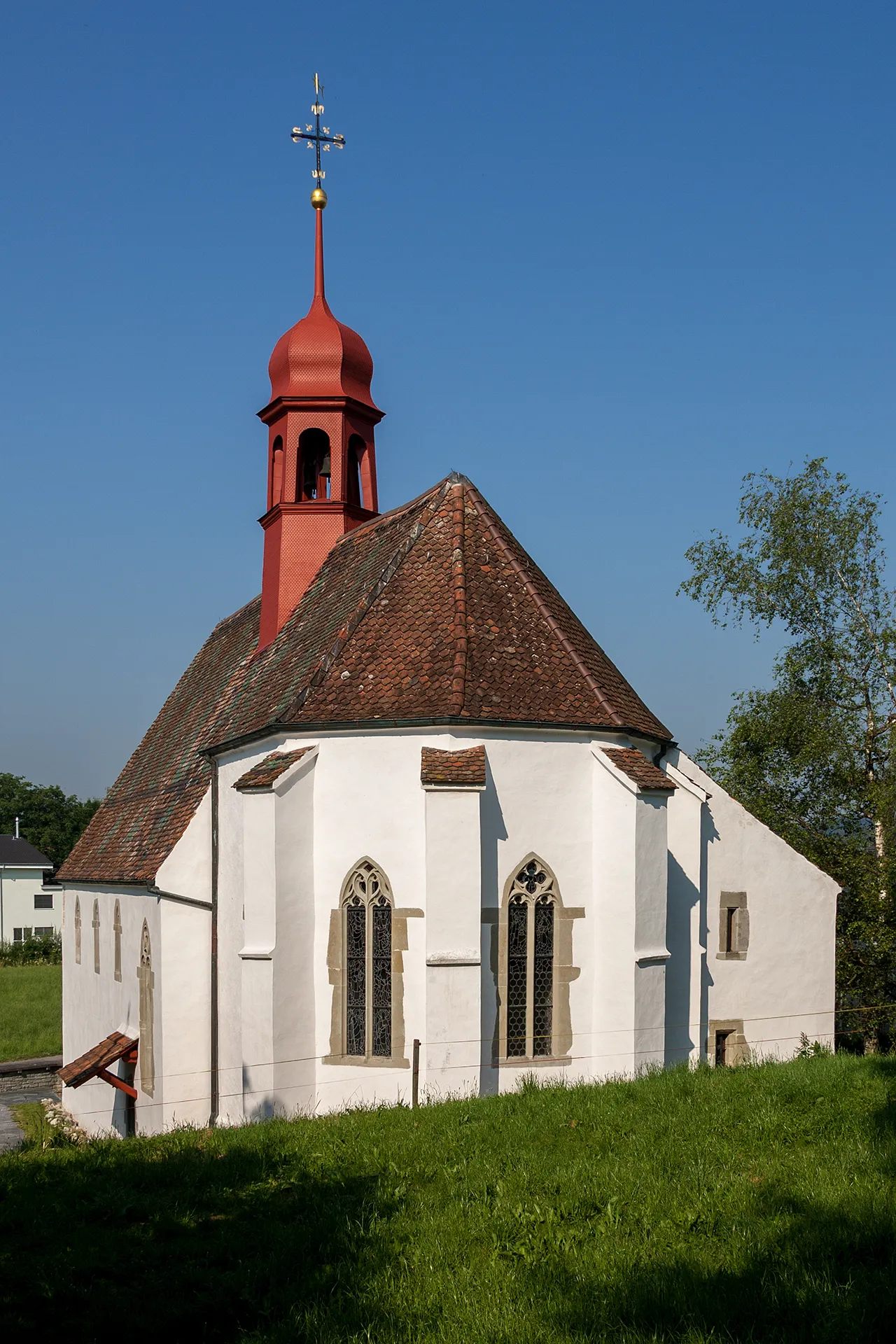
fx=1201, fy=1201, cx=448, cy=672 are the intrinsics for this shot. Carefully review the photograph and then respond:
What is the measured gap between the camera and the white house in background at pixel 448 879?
14.8 m

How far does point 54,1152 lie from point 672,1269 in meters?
6.79

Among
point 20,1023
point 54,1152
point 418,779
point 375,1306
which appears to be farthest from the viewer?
point 20,1023

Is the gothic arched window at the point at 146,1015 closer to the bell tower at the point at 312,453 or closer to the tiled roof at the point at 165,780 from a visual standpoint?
the tiled roof at the point at 165,780

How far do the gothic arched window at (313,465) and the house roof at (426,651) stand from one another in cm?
172

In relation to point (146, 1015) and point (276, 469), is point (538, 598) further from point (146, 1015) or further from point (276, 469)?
point (146, 1015)

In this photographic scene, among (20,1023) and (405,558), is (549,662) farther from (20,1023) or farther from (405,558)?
(20,1023)

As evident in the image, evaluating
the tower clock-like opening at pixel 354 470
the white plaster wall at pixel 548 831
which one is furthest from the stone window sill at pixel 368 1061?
the tower clock-like opening at pixel 354 470

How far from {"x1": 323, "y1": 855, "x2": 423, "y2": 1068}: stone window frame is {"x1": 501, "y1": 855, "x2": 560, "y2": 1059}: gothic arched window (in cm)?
129

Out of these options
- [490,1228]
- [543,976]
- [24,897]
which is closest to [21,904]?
[24,897]

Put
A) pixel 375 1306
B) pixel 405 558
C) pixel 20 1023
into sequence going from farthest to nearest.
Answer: pixel 20 1023, pixel 405 558, pixel 375 1306

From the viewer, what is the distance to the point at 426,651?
16016 mm

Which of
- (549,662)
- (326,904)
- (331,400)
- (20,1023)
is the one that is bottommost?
(20,1023)

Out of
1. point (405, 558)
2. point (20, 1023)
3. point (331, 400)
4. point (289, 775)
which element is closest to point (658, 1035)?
point (289, 775)

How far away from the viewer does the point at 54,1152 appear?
36.8 ft
